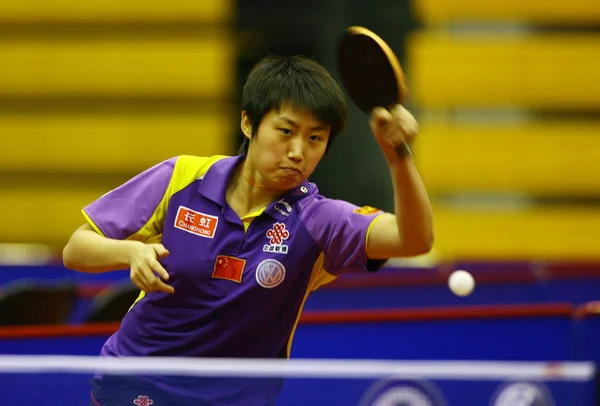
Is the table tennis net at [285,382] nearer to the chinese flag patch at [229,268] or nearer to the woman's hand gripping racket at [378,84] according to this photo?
the chinese flag patch at [229,268]

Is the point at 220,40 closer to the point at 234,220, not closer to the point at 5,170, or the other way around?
the point at 5,170

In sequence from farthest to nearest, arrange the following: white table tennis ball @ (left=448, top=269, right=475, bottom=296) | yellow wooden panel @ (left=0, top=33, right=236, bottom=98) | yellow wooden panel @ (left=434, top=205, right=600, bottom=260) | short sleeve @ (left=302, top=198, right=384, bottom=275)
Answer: yellow wooden panel @ (left=0, top=33, right=236, bottom=98) → yellow wooden panel @ (left=434, top=205, right=600, bottom=260) → white table tennis ball @ (left=448, top=269, right=475, bottom=296) → short sleeve @ (left=302, top=198, right=384, bottom=275)

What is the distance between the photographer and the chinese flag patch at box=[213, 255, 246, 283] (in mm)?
2232

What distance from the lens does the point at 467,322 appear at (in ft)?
12.6

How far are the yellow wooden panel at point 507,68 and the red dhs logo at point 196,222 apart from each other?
17.2 feet

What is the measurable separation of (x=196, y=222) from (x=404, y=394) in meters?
0.58

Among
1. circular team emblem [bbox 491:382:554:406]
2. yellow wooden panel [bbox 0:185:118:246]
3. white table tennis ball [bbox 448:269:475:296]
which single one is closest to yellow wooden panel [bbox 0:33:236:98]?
yellow wooden panel [bbox 0:185:118:246]

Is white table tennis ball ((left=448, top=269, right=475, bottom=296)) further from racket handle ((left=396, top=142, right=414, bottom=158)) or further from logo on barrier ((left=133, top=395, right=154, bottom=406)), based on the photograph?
logo on barrier ((left=133, top=395, right=154, bottom=406))

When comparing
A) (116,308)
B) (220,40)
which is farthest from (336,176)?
(116,308)

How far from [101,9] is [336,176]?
2694mm

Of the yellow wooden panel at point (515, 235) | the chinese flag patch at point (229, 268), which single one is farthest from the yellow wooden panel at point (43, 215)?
the chinese flag patch at point (229, 268)

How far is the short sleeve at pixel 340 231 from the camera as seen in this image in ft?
7.16

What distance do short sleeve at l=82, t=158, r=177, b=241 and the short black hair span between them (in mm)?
258

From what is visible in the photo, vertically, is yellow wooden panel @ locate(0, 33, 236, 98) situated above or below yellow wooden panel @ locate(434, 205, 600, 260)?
above
